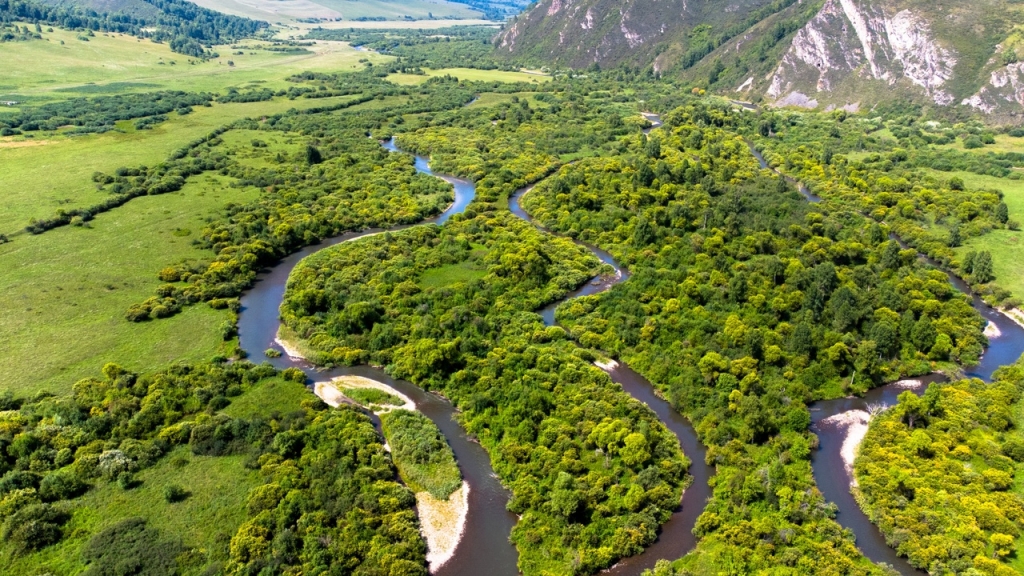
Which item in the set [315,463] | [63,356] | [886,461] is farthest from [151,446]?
[886,461]

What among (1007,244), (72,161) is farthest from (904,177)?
(72,161)

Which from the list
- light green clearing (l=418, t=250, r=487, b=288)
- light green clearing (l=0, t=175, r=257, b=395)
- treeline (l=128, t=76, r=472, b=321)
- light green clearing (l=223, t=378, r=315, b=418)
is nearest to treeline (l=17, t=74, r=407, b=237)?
light green clearing (l=0, t=175, r=257, b=395)

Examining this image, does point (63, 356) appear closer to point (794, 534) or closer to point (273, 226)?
point (273, 226)

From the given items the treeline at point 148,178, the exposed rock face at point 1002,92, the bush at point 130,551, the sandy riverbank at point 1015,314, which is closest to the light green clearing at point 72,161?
the treeline at point 148,178

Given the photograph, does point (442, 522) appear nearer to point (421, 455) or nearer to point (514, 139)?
→ point (421, 455)

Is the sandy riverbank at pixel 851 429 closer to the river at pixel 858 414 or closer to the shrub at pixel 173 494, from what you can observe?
the river at pixel 858 414

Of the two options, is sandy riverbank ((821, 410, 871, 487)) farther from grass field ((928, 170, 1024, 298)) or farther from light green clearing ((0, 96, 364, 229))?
light green clearing ((0, 96, 364, 229))
